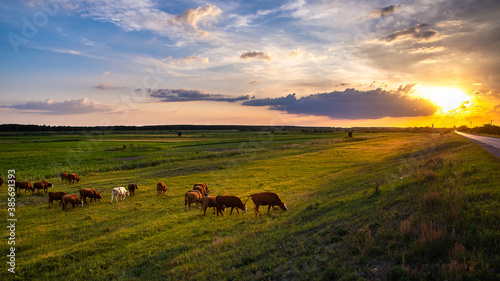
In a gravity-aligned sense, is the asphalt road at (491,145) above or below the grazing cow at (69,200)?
above

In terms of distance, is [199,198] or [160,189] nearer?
[199,198]

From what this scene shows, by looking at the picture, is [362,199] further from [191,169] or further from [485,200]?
[191,169]

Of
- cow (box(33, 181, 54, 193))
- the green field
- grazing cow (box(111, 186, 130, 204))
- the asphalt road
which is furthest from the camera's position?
cow (box(33, 181, 54, 193))

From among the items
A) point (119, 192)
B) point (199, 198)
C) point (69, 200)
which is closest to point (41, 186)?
point (69, 200)

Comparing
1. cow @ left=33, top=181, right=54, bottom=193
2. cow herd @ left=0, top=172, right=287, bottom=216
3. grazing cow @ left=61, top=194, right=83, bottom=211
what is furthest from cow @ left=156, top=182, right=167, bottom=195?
Answer: cow @ left=33, top=181, right=54, bottom=193

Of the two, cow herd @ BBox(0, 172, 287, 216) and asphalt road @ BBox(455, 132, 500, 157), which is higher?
asphalt road @ BBox(455, 132, 500, 157)

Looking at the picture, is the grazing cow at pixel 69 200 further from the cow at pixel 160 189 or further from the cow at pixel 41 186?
the cow at pixel 41 186

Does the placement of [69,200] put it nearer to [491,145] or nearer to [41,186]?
[41,186]

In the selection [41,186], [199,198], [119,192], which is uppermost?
[199,198]

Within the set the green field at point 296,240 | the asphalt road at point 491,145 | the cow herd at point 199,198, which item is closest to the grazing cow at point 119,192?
the cow herd at point 199,198

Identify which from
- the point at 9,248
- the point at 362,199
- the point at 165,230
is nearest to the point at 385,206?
the point at 362,199

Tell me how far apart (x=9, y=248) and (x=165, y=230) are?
7796mm

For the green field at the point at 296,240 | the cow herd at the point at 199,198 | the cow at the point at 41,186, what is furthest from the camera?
the cow at the point at 41,186

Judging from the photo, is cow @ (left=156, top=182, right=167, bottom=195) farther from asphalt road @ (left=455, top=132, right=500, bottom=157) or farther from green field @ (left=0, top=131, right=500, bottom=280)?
asphalt road @ (left=455, top=132, right=500, bottom=157)
